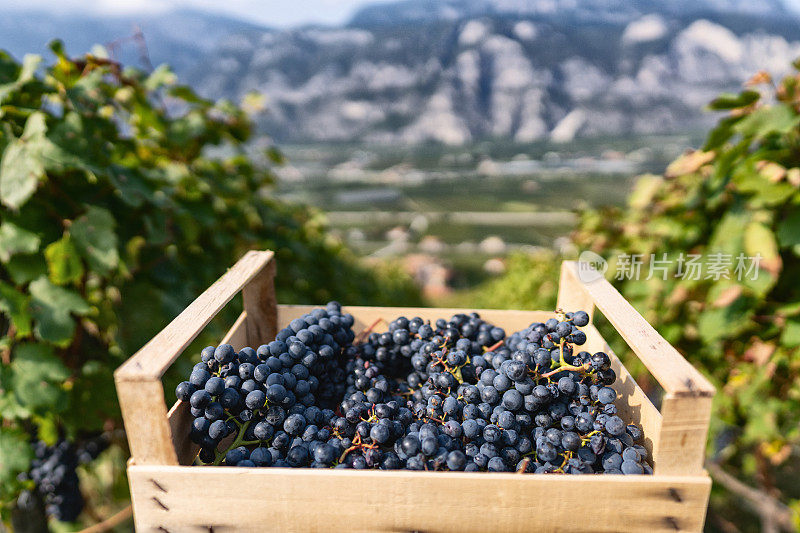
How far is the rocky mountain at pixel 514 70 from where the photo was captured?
8.89 metres

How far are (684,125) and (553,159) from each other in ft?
8.80

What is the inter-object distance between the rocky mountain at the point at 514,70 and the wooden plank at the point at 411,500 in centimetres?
906

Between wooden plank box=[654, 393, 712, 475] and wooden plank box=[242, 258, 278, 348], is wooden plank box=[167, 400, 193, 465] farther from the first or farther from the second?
wooden plank box=[654, 393, 712, 475]

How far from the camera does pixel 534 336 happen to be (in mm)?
847

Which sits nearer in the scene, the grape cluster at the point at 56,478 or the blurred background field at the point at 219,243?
the blurred background field at the point at 219,243

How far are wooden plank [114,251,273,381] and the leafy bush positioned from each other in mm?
524

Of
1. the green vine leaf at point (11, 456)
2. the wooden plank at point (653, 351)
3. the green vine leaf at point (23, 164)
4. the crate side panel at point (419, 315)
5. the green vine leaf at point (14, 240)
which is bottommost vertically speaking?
the green vine leaf at point (11, 456)

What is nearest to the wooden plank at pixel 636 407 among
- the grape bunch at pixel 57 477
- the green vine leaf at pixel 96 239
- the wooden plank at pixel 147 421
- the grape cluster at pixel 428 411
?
the grape cluster at pixel 428 411

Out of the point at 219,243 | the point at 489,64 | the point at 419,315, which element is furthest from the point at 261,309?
the point at 489,64

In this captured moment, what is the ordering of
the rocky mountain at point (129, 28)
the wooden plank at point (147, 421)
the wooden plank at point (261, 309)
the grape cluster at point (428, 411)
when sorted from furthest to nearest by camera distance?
1. the rocky mountain at point (129, 28)
2. the wooden plank at point (261, 309)
3. the grape cluster at point (428, 411)
4. the wooden plank at point (147, 421)

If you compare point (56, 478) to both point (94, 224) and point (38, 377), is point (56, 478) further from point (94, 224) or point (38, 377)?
point (94, 224)

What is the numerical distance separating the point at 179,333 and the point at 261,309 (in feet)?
1.40

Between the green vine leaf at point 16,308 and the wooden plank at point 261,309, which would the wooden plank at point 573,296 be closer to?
the wooden plank at point 261,309

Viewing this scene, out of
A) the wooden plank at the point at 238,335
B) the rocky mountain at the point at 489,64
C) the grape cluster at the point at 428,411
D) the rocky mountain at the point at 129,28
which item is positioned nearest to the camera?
the grape cluster at the point at 428,411
